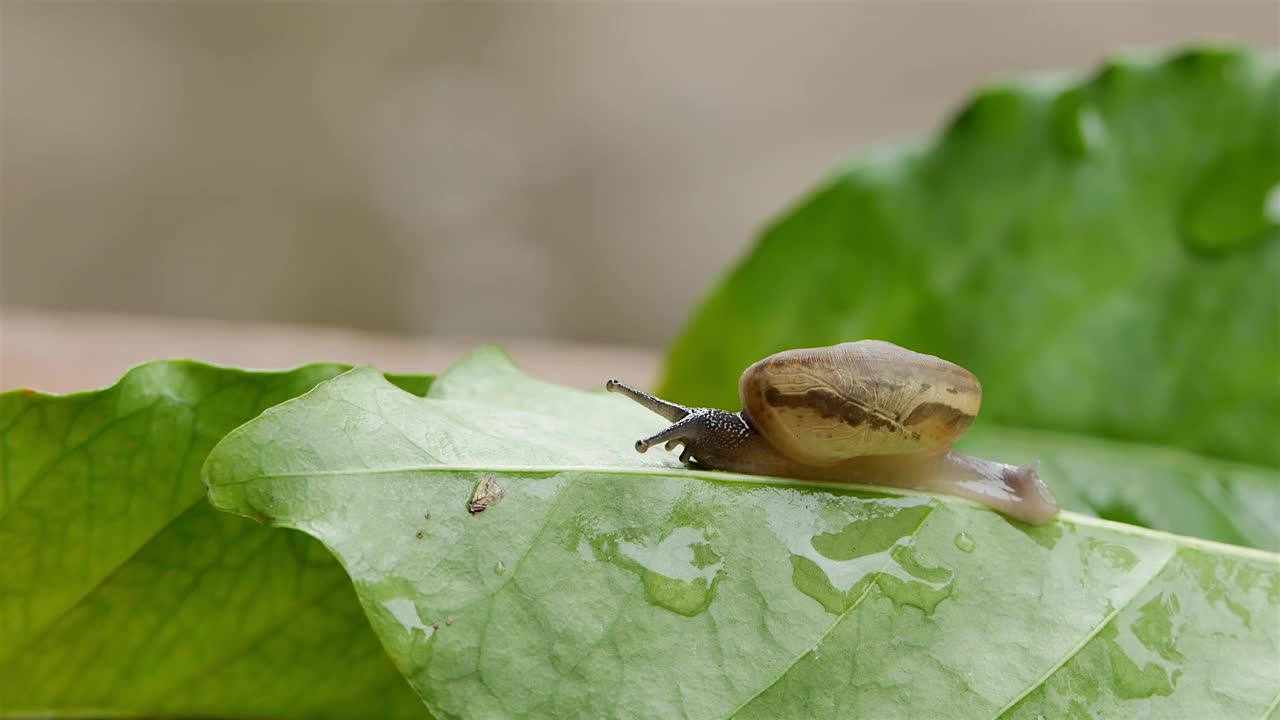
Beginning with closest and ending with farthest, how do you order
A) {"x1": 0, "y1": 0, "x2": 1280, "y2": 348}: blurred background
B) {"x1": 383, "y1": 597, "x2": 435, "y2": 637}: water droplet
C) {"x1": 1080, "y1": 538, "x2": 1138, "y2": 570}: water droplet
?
1. {"x1": 383, "y1": 597, "x2": 435, "y2": 637}: water droplet
2. {"x1": 1080, "y1": 538, "x2": 1138, "y2": 570}: water droplet
3. {"x1": 0, "y1": 0, "x2": 1280, "y2": 348}: blurred background

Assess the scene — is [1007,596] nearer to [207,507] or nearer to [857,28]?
[207,507]

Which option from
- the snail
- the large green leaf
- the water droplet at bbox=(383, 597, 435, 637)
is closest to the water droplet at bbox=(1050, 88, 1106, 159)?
the large green leaf

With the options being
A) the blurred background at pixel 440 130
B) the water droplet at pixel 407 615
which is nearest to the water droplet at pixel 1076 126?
the water droplet at pixel 407 615

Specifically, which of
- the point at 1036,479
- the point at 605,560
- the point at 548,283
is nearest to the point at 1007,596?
the point at 1036,479

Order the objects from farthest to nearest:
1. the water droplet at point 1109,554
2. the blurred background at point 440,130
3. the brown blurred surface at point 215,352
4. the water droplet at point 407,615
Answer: the blurred background at point 440,130
the brown blurred surface at point 215,352
the water droplet at point 1109,554
the water droplet at point 407,615

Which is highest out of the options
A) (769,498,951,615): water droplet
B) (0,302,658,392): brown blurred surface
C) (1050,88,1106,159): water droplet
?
(1050,88,1106,159): water droplet

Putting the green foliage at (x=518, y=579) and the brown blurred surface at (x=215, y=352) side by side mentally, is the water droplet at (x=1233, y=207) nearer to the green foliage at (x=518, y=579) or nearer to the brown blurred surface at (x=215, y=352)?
the green foliage at (x=518, y=579)

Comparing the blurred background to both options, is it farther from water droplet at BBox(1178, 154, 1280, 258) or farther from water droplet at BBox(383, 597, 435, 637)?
water droplet at BBox(383, 597, 435, 637)

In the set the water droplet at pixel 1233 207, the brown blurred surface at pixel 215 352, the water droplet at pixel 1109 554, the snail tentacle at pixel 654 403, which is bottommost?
the brown blurred surface at pixel 215 352
